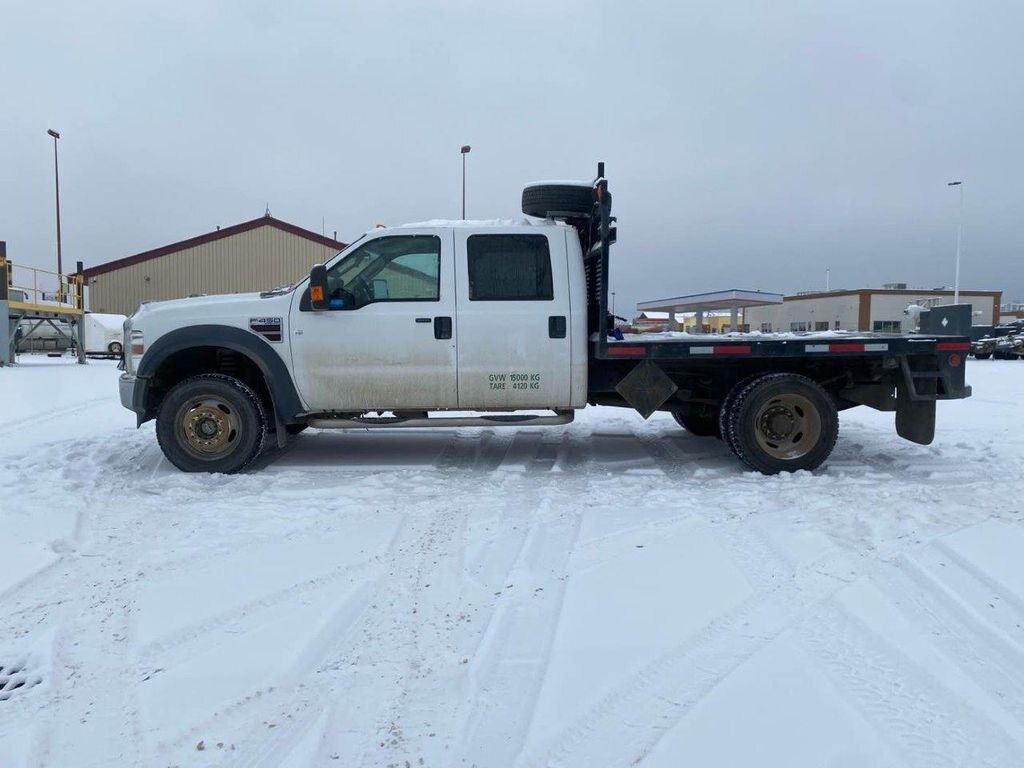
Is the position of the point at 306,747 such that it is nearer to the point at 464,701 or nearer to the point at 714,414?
the point at 464,701

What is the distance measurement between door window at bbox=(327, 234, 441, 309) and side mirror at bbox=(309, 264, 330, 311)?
0.38ft

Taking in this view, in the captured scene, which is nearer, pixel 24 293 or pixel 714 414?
→ pixel 714 414

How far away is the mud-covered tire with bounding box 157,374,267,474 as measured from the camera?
6.16 meters

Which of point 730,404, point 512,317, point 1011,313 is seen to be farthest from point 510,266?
point 1011,313

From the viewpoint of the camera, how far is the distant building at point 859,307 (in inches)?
1593

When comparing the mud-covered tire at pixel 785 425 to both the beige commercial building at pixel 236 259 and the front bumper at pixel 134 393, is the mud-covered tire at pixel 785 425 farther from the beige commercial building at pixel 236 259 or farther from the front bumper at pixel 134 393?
the beige commercial building at pixel 236 259

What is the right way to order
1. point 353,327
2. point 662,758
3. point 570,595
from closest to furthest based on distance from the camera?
1. point 662,758
2. point 570,595
3. point 353,327

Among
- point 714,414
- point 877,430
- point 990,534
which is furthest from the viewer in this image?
point 877,430

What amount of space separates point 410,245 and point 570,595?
364cm

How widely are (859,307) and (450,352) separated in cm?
3994

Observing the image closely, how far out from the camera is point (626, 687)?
2.76m

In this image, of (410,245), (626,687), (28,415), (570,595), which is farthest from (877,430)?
(28,415)

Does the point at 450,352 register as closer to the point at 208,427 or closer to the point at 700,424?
the point at 208,427

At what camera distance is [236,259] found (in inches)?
1253
